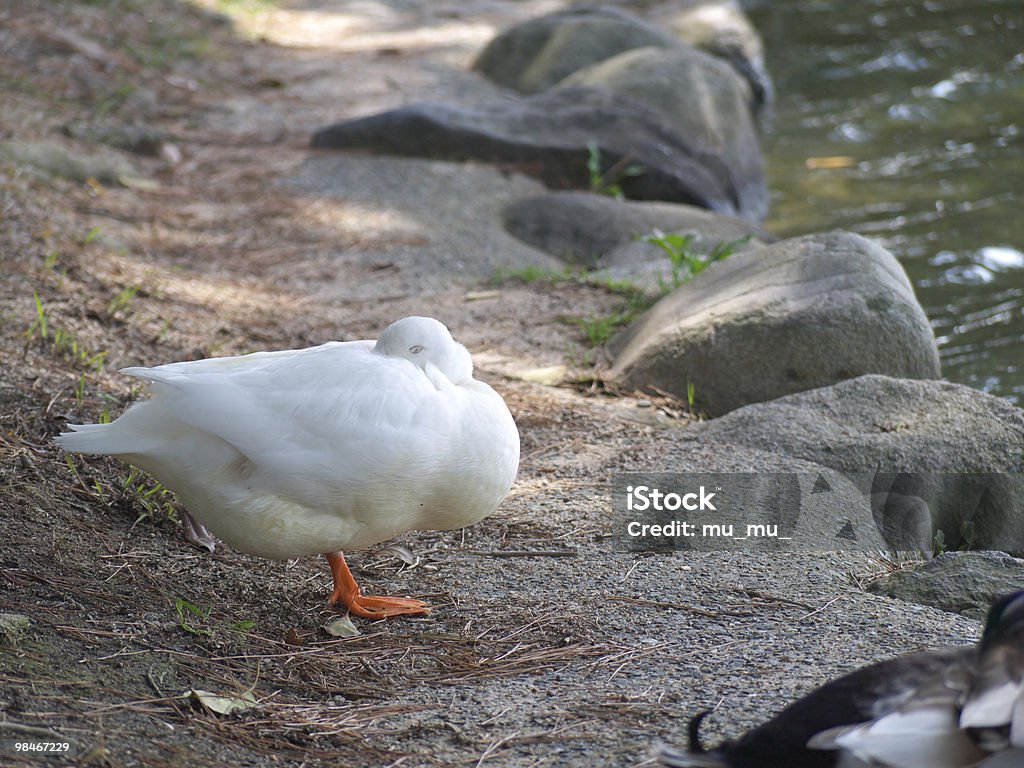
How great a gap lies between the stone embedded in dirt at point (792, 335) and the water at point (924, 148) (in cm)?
122

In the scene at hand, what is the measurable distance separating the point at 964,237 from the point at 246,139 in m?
4.50

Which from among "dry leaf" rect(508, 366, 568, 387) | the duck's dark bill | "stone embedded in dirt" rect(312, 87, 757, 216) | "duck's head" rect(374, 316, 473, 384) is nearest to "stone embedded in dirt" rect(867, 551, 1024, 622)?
the duck's dark bill

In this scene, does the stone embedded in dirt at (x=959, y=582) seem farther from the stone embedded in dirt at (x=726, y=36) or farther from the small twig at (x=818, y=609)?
the stone embedded in dirt at (x=726, y=36)

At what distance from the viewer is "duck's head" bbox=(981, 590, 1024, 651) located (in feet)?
5.84

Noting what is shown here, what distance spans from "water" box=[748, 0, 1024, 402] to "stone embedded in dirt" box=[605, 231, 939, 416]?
122cm

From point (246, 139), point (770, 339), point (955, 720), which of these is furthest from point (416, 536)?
point (246, 139)

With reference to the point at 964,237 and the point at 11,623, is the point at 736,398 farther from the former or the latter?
the point at 964,237

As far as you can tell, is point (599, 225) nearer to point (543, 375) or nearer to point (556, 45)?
point (543, 375)

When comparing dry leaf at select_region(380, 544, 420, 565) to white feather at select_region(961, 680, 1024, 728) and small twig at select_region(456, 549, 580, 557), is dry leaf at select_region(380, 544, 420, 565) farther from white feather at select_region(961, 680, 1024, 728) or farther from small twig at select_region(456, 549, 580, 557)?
white feather at select_region(961, 680, 1024, 728)

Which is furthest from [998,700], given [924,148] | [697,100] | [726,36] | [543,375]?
[726,36]

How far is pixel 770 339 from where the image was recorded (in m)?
3.94

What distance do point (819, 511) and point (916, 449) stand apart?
1.34 feet

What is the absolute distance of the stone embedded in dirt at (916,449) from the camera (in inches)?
129

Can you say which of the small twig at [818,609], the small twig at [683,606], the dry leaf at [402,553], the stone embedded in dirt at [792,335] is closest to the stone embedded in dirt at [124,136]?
the stone embedded in dirt at [792,335]
